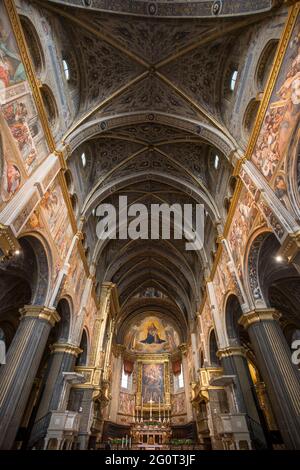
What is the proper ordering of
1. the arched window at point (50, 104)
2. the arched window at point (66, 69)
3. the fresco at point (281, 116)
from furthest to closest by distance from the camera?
the arched window at point (66, 69)
the arched window at point (50, 104)
the fresco at point (281, 116)

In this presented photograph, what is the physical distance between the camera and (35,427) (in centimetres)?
917

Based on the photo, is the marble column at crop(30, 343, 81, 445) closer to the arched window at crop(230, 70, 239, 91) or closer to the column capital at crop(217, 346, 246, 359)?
Answer: the column capital at crop(217, 346, 246, 359)

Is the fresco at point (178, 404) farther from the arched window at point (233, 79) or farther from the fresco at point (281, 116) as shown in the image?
the arched window at point (233, 79)

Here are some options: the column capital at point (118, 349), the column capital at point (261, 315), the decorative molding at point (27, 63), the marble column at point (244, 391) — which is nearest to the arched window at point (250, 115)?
the column capital at point (261, 315)

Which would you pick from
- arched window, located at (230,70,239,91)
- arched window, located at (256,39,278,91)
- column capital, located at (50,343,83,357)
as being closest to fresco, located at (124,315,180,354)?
column capital, located at (50,343,83,357)

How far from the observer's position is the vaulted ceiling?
33.3ft

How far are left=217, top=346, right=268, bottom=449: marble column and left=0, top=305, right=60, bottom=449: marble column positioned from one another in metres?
8.72

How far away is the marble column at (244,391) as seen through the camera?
359 inches

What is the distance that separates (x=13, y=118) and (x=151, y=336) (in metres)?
30.3

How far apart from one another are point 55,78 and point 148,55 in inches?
198

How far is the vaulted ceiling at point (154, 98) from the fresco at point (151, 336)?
46.8 ft

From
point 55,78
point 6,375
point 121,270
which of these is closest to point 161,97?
point 55,78

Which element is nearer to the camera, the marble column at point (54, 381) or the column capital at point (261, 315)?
the column capital at point (261, 315)

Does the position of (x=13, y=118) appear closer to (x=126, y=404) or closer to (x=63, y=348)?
(x=63, y=348)
